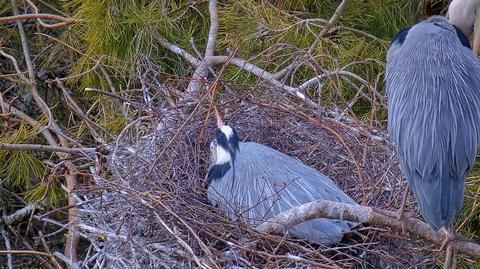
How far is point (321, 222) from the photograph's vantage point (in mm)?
2363

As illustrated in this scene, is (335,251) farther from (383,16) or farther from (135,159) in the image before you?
(383,16)

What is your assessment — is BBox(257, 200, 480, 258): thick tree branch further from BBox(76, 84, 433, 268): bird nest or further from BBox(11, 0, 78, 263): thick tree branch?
BBox(11, 0, 78, 263): thick tree branch

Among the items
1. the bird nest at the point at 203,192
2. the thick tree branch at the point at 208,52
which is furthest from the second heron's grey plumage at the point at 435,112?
the thick tree branch at the point at 208,52

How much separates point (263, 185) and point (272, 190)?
0.16 ft

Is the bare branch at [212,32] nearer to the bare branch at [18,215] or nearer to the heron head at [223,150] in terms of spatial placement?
the heron head at [223,150]

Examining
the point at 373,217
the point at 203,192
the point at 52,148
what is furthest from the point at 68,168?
the point at 373,217

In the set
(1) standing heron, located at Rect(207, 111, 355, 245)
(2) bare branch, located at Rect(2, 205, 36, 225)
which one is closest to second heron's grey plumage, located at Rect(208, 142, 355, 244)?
(1) standing heron, located at Rect(207, 111, 355, 245)

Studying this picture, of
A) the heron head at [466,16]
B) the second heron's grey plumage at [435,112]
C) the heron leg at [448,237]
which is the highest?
the heron head at [466,16]

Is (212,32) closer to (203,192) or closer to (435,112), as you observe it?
(203,192)

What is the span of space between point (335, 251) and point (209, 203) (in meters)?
0.45

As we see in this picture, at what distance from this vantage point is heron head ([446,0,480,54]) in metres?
2.26

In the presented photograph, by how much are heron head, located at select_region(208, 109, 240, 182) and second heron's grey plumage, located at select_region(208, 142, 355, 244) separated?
0.02 meters

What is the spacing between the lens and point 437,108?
2.04 metres

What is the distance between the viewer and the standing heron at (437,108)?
6.44 ft
